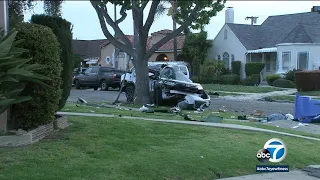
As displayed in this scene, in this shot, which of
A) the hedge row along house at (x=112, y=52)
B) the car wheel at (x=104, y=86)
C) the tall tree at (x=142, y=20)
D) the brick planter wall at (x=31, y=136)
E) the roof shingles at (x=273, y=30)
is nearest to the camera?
the brick planter wall at (x=31, y=136)

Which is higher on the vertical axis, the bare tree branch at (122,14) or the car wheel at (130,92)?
the bare tree branch at (122,14)

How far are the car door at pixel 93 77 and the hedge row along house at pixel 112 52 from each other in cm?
440

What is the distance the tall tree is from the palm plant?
37.9 feet

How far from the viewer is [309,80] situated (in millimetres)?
29656

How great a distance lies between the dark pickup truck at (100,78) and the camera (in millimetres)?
32900

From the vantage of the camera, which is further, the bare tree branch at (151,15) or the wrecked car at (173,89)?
the wrecked car at (173,89)

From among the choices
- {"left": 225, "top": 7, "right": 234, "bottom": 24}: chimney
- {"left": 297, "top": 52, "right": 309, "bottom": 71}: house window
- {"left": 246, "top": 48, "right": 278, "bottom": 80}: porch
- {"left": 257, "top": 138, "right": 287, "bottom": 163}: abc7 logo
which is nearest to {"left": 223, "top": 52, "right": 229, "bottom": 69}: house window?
{"left": 246, "top": 48, "right": 278, "bottom": 80}: porch

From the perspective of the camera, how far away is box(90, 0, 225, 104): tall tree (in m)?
19.1

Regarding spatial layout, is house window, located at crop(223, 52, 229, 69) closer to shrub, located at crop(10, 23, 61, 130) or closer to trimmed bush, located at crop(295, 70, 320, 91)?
trimmed bush, located at crop(295, 70, 320, 91)

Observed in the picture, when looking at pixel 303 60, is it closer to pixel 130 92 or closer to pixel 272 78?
pixel 272 78

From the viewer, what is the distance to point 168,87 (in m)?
19.4

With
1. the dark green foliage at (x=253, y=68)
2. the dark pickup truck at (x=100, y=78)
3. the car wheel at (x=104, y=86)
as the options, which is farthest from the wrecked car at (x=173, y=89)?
the dark green foliage at (x=253, y=68)

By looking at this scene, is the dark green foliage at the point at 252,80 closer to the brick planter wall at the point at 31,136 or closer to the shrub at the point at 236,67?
the shrub at the point at 236,67

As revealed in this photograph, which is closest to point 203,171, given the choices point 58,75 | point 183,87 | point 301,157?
point 301,157
